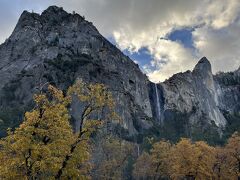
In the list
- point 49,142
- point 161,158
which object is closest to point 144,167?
point 161,158

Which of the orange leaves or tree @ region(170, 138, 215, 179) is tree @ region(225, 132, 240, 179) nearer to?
the orange leaves

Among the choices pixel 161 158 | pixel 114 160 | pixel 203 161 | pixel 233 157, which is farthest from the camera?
pixel 161 158

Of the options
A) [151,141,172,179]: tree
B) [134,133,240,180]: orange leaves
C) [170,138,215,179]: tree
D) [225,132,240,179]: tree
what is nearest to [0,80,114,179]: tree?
[170,138,215,179]: tree

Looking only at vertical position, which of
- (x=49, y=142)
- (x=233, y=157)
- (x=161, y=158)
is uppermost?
(x=49, y=142)

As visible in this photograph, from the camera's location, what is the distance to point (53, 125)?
29.7m

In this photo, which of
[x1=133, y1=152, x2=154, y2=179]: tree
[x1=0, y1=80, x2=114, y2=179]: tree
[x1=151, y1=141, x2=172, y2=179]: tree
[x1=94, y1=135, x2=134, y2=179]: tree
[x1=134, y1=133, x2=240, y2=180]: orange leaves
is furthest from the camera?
[x1=133, y1=152, x2=154, y2=179]: tree

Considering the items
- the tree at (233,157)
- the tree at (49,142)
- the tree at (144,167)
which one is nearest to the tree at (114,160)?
the tree at (144,167)

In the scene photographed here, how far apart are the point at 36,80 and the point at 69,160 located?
169222 mm

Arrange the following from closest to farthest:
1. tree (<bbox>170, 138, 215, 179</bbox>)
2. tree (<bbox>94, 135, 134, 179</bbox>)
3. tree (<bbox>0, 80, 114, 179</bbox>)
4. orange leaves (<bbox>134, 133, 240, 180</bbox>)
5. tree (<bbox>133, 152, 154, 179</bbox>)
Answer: tree (<bbox>0, 80, 114, 179</bbox>), tree (<bbox>170, 138, 215, 179</bbox>), orange leaves (<bbox>134, 133, 240, 180</bbox>), tree (<bbox>94, 135, 134, 179</bbox>), tree (<bbox>133, 152, 154, 179</bbox>)

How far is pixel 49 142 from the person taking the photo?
100.0 ft

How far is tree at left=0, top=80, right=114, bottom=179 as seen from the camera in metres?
28.0

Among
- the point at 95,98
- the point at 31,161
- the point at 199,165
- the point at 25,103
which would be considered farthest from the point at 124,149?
the point at 25,103

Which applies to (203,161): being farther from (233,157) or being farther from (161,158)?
(161,158)

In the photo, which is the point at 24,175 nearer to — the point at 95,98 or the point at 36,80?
the point at 95,98
